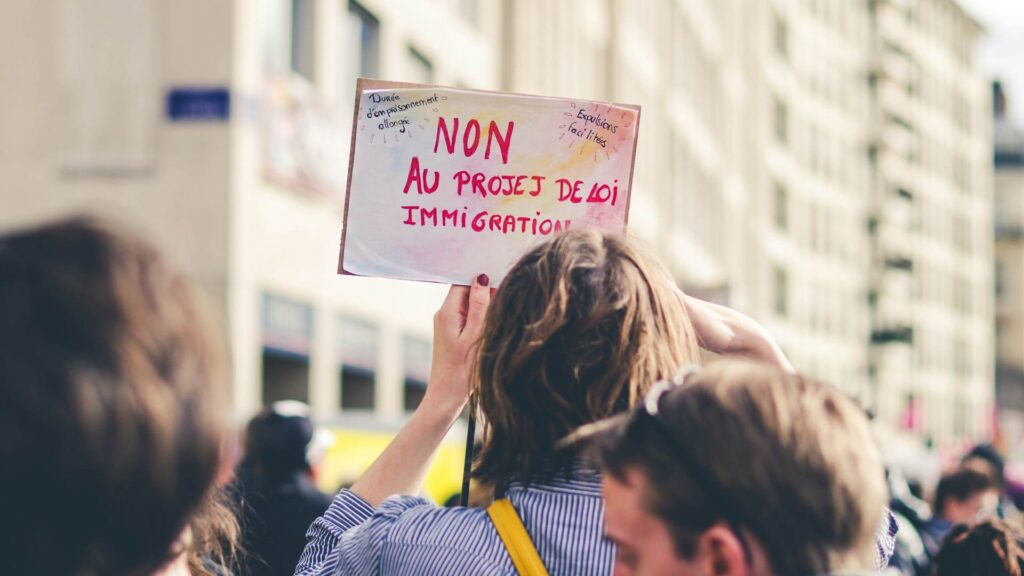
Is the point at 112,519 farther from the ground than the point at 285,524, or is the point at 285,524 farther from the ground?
the point at 112,519

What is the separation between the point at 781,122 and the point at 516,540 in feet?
182

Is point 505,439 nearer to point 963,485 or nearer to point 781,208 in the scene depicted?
point 963,485

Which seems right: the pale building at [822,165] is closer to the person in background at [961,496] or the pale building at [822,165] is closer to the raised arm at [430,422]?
the person in background at [961,496]

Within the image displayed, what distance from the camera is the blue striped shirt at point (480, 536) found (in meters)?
2.65

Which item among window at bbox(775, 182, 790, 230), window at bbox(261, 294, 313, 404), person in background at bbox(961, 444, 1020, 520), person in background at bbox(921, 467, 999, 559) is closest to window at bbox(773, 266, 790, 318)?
window at bbox(775, 182, 790, 230)

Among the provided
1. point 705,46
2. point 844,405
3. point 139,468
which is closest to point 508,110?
point 844,405

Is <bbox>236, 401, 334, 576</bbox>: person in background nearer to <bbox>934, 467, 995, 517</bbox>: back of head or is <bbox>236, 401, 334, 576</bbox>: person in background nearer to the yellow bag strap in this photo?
the yellow bag strap

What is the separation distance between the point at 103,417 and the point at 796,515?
758mm

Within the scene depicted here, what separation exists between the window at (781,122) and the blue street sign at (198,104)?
40.0 m

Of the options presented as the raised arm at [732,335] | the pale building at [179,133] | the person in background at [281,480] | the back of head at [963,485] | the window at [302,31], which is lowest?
the back of head at [963,485]

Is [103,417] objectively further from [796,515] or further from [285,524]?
[285,524]

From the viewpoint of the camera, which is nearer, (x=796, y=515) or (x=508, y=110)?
(x=796, y=515)

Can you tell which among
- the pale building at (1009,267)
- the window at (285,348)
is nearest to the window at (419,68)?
the window at (285,348)

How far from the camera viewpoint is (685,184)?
1684 inches
